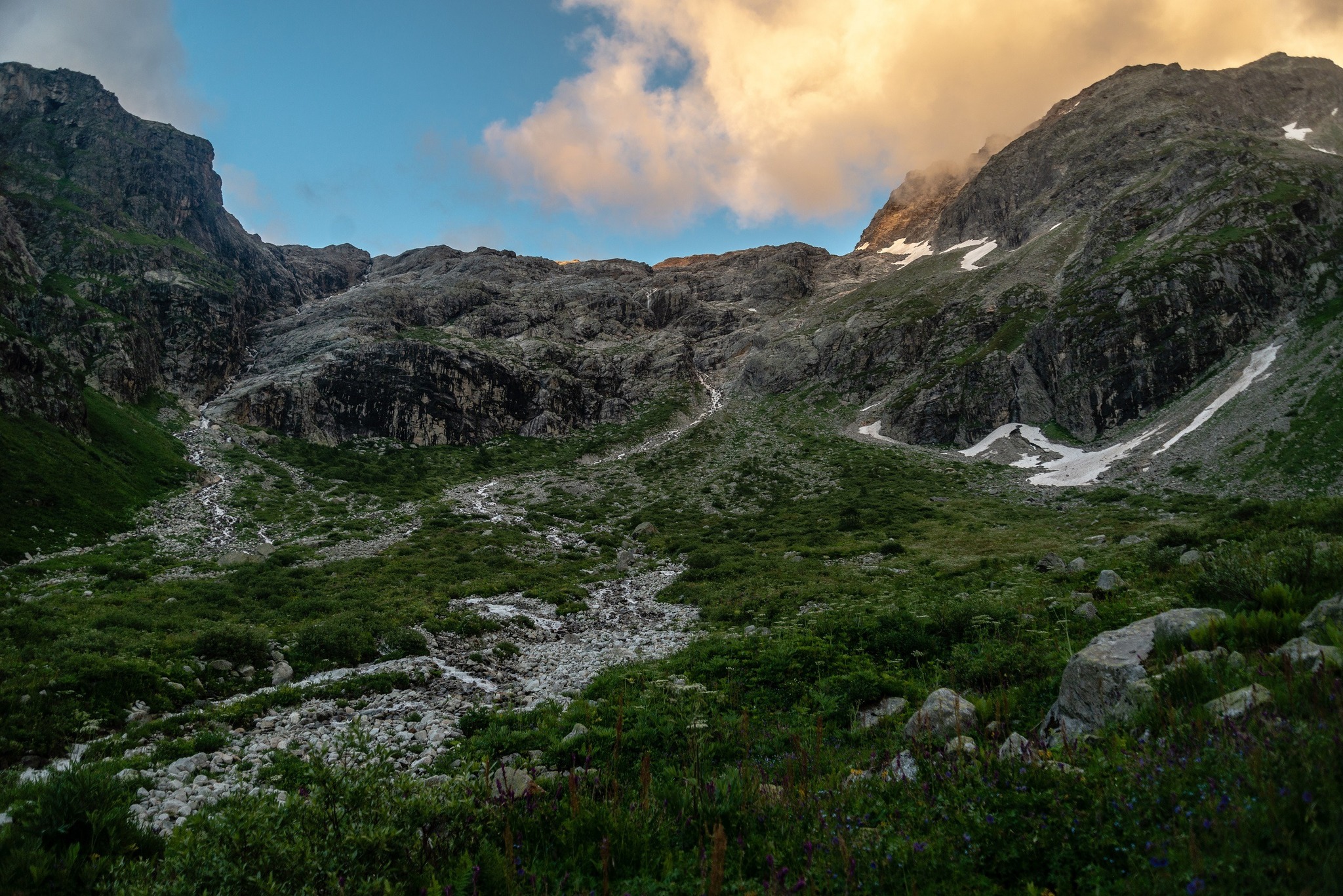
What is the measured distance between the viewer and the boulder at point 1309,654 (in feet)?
15.8

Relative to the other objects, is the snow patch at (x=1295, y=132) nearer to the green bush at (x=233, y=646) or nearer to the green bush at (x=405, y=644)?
the green bush at (x=405, y=644)

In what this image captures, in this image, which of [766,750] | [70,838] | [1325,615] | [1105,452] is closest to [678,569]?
[766,750]

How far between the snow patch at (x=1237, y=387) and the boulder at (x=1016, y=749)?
217ft

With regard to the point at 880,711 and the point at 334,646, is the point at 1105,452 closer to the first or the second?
the point at 880,711

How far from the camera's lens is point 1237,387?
197ft

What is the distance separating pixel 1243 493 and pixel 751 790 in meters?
52.5

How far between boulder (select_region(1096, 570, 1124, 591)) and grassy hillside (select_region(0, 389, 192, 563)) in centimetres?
4521

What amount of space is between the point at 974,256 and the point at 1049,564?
509 feet

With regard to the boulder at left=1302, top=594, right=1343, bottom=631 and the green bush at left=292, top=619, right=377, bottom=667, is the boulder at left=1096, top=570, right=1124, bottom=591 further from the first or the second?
the green bush at left=292, top=619, right=377, bottom=667

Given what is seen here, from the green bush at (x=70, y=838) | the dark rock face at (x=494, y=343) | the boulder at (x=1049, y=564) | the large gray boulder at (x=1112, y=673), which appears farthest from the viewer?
the dark rock face at (x=494, y=343)

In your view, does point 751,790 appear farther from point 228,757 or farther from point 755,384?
point 755,384

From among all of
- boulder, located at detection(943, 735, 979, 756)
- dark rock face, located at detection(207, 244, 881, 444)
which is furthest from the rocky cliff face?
boulder, located at detection(943, 735, 979, 756)

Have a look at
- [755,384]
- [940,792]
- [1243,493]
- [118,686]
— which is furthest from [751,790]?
[755,384]

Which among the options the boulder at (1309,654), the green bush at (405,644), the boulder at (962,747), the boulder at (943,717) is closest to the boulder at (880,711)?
the boulder at (943,717)
